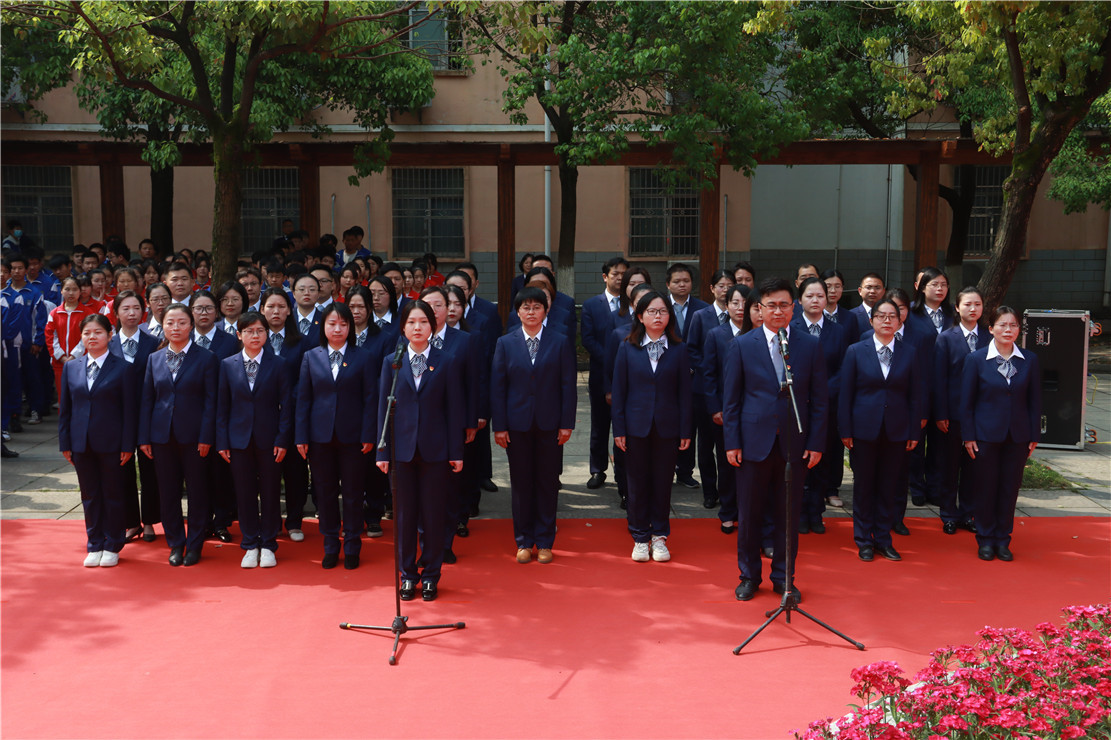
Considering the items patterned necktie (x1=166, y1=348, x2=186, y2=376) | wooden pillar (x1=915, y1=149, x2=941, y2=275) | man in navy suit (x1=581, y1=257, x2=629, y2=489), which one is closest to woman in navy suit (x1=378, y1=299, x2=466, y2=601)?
patterned necktie (x1=166, y1=348, x2=186, y2=376)

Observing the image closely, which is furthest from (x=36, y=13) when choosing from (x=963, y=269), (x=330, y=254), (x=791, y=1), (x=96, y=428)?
(x=963, y=269)

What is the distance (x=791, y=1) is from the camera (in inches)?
344

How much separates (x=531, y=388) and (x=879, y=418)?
2244mm

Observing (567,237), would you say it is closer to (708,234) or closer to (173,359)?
(708,234)

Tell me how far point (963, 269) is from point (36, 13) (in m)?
17.5

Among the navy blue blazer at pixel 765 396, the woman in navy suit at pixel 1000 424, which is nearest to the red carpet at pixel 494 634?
the woman in navy suit at pixel 1000 424

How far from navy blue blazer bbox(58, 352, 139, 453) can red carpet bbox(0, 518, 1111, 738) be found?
2.59ft

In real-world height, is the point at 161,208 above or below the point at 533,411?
above

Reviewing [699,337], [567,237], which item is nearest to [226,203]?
[699,337]

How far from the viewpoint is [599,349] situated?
8.01m

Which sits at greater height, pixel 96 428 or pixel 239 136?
pixel 239 136

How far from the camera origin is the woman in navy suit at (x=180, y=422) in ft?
20.9

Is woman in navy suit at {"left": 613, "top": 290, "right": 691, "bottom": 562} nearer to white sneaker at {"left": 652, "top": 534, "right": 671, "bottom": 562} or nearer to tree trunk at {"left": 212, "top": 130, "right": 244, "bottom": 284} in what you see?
white sneaker at {"left": 652, "top": 534, "right": 671, "bottom": 562}

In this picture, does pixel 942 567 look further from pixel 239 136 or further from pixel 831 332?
pixel 239 136
